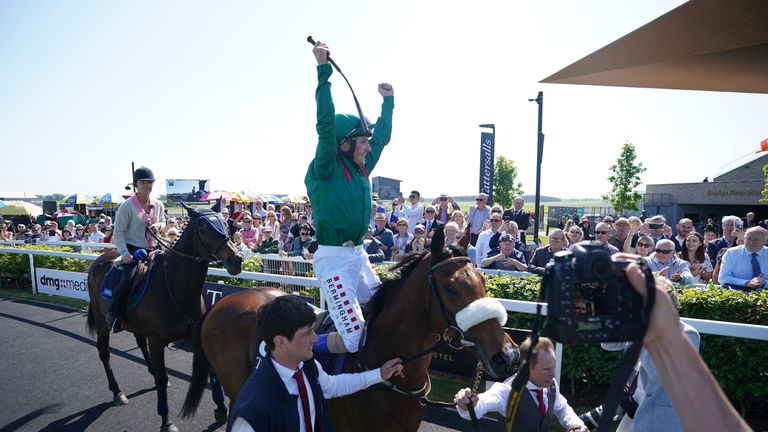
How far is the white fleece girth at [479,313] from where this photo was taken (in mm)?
1996

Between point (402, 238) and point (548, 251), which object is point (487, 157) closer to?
point (402, 238)

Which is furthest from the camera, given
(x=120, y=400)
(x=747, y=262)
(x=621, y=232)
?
(x=621, y=232)

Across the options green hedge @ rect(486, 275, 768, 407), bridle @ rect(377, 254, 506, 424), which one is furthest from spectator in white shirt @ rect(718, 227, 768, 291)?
bridle @ rect(377, 254, 506, 424)

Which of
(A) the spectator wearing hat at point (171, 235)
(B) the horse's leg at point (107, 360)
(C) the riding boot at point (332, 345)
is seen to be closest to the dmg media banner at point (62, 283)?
(B) the horse's leg at point (107, 360)

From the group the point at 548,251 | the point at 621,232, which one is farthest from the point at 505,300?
the point at 621,232

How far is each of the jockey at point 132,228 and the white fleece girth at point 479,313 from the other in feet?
13.9

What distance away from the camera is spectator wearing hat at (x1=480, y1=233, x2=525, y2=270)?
6.04m

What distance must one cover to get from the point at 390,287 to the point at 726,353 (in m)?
3.25

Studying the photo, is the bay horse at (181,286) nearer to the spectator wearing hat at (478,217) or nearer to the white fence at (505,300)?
the white fence at (505,300)

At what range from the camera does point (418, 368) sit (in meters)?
2.49

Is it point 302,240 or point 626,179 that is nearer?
point 302,240

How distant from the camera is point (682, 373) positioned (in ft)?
3.22

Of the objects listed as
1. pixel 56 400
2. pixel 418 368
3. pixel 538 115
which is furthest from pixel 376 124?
pixel 538 115

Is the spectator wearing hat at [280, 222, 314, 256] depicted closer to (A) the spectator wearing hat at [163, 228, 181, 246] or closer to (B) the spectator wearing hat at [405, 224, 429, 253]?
(B) the spectator wearing hat at [405, 224, 429, 253]
